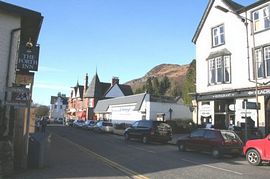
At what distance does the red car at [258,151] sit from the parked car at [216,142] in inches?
101

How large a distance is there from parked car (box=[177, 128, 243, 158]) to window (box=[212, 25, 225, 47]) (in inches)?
437

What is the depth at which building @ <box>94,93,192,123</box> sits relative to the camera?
4628 centimetres

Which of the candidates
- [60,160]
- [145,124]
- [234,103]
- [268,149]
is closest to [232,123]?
[234,103]

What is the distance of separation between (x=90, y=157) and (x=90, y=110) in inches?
2729

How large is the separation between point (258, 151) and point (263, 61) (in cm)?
1124

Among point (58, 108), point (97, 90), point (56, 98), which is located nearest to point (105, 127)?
point (97, 90)

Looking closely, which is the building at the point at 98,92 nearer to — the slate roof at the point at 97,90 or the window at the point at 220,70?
the slate roof at the point at 97,90

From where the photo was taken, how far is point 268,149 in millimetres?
14656

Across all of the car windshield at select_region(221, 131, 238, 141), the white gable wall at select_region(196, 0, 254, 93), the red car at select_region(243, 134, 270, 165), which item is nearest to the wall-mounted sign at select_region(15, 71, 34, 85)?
the car windshield at select_region(221, 131, 238, 141)

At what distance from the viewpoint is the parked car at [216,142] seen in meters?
18.2

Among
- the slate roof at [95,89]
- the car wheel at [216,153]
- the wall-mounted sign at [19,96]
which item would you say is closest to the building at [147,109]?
the car wheel at [216,153]

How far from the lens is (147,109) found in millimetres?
46562

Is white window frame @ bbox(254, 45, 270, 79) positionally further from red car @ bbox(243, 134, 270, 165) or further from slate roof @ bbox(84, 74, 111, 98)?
slate roof @ bbox(84, 74, 111, 98)

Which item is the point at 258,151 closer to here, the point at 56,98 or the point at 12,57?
the point at 12,57
